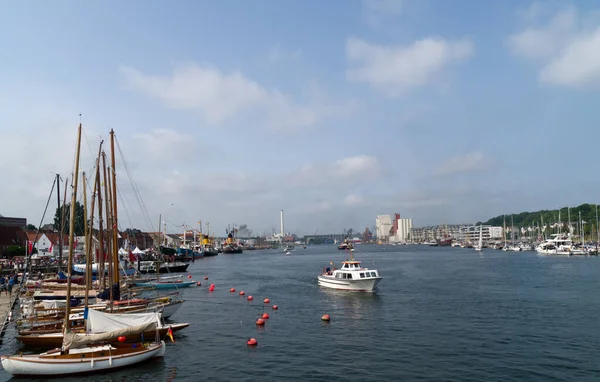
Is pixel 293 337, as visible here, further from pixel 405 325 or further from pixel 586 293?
pixel 586 293

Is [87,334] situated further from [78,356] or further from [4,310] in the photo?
[4,310]

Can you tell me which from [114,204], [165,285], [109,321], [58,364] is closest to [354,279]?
[165,285]

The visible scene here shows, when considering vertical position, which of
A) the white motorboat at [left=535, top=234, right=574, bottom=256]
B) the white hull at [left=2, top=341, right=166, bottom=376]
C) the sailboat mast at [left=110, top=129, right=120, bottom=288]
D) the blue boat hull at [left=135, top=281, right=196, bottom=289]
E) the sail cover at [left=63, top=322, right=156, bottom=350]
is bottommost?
the white motorboat at [left=535, top=234, right=574, bottom=256]

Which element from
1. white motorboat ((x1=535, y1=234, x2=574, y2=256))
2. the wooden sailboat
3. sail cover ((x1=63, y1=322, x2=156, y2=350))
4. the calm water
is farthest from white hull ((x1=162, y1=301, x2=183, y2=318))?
white motorboat ((x1=535, y1=234, x2=574, y2=256))

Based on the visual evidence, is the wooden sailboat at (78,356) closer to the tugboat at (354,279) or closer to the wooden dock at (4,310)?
the wooden dock at (4,310)

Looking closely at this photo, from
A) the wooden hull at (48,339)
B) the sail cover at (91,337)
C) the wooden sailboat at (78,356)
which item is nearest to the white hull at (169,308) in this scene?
the wooden hull at (48,339)

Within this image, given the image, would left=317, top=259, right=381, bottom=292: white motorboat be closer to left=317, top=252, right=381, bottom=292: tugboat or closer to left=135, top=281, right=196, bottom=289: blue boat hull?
left=317, top=252, right=381, bottom=292: tugboat

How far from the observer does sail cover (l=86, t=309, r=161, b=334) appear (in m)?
27.3

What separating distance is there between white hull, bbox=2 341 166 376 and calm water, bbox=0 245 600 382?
0.61 m

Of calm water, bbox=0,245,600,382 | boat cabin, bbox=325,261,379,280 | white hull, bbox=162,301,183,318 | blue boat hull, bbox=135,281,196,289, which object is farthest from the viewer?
blue boat hull, bbox=135,281,196,289

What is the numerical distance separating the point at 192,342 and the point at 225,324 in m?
6.77

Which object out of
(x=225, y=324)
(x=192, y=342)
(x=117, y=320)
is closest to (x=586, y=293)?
(x=225, y=324)

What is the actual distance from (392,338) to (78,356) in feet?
71.1

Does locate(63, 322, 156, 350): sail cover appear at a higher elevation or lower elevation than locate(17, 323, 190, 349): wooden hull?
higher
